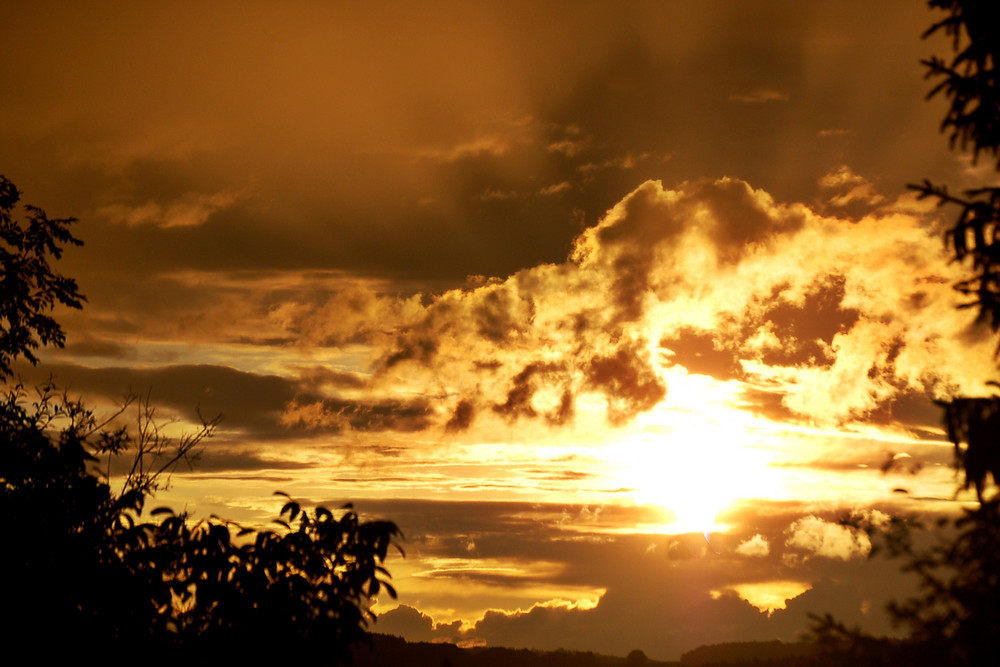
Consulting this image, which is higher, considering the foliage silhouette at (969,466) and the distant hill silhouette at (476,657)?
the foliage silhouette at (969,466)

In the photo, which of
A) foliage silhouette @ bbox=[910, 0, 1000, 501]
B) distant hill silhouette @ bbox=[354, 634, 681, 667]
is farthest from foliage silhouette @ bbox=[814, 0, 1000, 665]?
distant hill silhouette @ bbox=[354, 634, 681, 667]

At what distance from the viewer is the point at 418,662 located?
88.1 meters

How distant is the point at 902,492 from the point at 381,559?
7610mm

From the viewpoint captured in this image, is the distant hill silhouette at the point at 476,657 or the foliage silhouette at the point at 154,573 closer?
the foliage silhouette at the point at 154,573

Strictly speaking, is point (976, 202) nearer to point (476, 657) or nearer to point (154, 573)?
point (154, 573)

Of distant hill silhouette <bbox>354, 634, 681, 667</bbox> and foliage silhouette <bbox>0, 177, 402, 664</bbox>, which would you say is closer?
foliage silhouette <bbox>0, 177, 402, 664</bbox>

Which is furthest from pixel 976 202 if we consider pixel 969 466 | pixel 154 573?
pixel 154 573

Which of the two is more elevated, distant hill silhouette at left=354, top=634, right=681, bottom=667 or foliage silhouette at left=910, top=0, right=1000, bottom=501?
foliage silhouette at left=910, top=0, right=1000, bottom=501

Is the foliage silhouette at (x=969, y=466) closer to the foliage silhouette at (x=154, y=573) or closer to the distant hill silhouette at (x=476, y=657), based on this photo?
the foliage silhouette at (x=154, y=573)

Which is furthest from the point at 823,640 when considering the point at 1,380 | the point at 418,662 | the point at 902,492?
the point at 418,662

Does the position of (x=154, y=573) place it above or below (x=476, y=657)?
above

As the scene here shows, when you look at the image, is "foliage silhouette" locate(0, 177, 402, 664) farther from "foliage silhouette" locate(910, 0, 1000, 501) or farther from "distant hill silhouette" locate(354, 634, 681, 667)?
"distant hill silhouette" locate(354, 634, 681, 667)

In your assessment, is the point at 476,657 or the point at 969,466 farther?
the point at 476,657

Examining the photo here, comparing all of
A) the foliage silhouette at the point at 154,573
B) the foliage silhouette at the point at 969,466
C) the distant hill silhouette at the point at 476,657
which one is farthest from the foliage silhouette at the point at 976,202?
the distant hill silhouette at the point at 476,657
